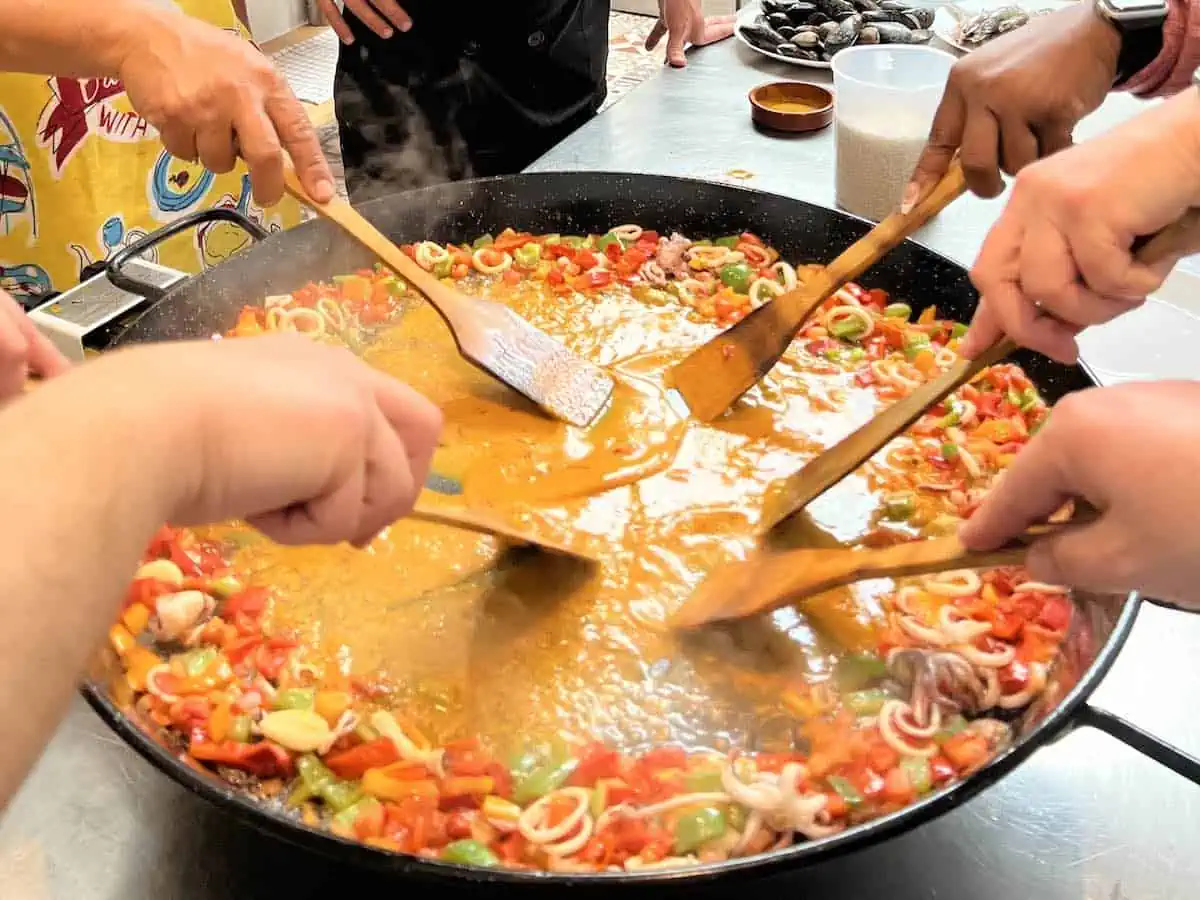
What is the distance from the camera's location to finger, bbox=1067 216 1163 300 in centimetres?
95

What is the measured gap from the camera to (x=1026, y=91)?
152 centimetres

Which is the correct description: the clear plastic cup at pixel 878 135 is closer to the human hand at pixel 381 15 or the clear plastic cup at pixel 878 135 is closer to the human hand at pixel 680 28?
the human hand at pixel 680 28

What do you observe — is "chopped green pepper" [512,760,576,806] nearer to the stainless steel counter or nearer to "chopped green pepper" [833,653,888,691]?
the stainless steel counter

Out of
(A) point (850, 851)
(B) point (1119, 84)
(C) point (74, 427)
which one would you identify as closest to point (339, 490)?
(C) point (74, 427)

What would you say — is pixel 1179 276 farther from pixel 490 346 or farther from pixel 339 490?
pixel 339 490

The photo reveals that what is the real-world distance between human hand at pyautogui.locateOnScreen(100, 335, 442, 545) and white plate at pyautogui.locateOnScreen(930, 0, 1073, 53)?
2.60m

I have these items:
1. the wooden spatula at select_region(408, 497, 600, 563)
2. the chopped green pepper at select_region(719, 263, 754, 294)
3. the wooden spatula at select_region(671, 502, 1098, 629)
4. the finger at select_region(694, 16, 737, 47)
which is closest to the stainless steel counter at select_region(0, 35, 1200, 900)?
the wooden spatula at select_region(671, 502, 1098, 629)

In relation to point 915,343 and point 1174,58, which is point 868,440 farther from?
point 1174,58

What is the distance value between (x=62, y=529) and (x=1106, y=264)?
914mm

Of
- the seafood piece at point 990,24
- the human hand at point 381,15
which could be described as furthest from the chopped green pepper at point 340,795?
the seafood piece at point 990,24

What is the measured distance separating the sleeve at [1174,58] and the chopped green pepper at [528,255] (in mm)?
1140

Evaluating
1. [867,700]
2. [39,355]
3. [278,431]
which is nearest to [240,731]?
[39,355]

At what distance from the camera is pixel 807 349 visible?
1965 millimetres

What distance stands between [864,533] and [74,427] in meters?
1.21
